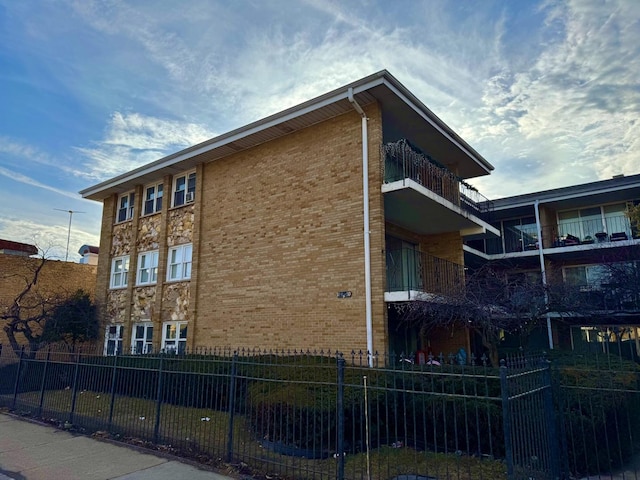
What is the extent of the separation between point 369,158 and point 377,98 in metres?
1.64

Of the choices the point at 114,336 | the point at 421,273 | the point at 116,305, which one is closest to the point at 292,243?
the point at 421,273

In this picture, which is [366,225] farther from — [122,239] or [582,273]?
[582,273]

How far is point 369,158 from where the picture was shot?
12344 millimetres

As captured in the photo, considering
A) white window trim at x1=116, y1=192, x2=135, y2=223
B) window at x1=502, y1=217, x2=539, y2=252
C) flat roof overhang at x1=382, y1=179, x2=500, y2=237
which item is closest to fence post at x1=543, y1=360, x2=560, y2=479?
flat roof overhang at x1=382, y1=179, x2=500, y2=237

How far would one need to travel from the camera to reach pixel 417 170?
13.4 m

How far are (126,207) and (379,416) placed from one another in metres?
17.6

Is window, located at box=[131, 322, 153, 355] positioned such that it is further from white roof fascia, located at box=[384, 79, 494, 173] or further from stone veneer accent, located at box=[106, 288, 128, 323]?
white roof fascia, located at box=[384, 79, 494, 173]

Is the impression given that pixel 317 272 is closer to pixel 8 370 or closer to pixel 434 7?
pixel 434 7

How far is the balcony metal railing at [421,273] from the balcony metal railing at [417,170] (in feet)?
6.88

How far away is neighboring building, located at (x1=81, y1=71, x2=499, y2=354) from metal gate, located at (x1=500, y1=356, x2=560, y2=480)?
5385 millimetres

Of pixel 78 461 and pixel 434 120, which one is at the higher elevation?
pixel 434 120

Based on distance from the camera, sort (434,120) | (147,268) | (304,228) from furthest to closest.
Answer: (147,268) < (434,120) < (304,228)

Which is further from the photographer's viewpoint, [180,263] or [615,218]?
[615,218]

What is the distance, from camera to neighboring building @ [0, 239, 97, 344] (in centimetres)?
2248
